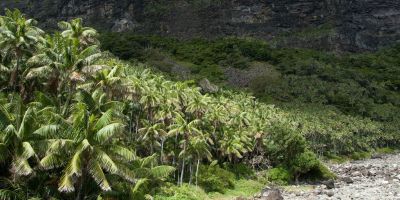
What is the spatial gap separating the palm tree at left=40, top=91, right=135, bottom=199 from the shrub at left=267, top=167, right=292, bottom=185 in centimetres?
4881

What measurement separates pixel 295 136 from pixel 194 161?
25783 millimetres

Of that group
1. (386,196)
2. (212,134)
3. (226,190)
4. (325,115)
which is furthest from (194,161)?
(325,115)

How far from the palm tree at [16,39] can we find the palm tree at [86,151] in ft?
44.5

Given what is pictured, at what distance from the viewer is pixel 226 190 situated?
224ft

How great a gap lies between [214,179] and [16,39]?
3360 centimetres

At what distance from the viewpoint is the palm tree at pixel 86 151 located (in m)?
34.1

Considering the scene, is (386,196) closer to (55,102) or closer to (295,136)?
(295,136)

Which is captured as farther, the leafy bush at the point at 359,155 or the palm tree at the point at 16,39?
the leafy bush at the point at 359,155

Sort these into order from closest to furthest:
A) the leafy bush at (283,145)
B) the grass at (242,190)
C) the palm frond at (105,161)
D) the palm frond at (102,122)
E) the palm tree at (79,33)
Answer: the palm frond at (105,161) < the palm frond at (102,122) < the palm tree at (79,33) < the grass at (242,190) < the leafy bush at (283,145)

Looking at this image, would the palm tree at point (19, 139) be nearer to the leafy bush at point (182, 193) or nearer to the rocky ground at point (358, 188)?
the leafy bush at point (182, 193)

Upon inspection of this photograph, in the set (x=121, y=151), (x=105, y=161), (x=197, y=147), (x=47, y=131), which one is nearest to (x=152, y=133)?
(x=197, y=147)

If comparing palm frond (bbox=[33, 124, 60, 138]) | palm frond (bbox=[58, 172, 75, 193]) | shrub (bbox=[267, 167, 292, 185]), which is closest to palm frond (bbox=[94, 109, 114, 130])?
palm frond (bbox=[33, 124, 60, 138])

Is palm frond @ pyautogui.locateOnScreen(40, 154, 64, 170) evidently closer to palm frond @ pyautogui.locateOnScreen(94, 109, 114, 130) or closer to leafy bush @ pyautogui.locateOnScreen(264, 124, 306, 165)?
palm frond @ pyautogui.locateOnScreen(94, 109, 114, 130)

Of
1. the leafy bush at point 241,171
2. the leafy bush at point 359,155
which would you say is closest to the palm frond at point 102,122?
the leafy bush at point 241,171
